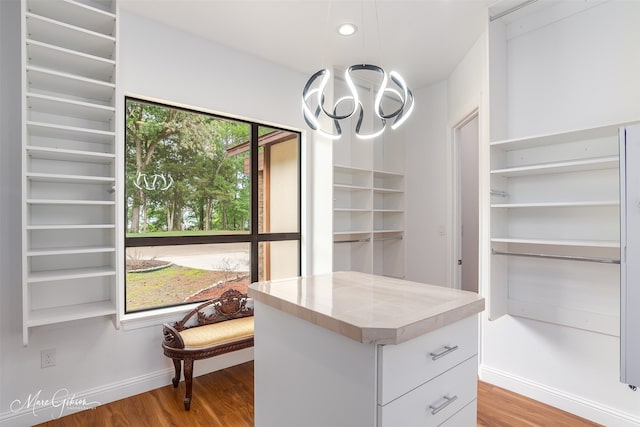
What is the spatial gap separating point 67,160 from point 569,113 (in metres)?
3.43

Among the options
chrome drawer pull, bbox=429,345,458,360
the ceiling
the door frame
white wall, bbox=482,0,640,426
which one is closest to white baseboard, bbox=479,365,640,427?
white wall, bbox=482,0,640,426

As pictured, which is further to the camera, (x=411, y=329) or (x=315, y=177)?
(x=315, y=177)

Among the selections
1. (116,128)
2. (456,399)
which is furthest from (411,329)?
(116,128)

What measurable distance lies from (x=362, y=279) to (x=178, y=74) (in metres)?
2.21

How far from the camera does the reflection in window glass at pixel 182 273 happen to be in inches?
106

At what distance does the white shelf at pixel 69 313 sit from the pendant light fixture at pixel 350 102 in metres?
1.81

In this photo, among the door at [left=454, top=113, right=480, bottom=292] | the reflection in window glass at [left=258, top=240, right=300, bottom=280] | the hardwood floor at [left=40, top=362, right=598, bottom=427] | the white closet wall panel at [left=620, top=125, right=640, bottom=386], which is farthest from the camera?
the door at [left=454, top=113, right=480, bottom=292]

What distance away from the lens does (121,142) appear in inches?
91.7

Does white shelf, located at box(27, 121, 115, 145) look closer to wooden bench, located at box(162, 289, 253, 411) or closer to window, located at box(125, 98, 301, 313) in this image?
window, located at box(125, 98, 301, 313)

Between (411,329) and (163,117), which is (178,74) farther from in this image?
(411,329)

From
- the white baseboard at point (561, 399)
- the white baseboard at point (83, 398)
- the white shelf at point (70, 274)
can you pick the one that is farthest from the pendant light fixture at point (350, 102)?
the white baseboard at point (83, 398)

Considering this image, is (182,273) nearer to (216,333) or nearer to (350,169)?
(216,333)

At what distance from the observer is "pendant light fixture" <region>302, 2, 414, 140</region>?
185 centimetres

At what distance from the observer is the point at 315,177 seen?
362 centimetres
